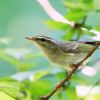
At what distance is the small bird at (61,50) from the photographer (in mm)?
657

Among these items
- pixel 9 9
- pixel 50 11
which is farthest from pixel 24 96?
pixel 9 9

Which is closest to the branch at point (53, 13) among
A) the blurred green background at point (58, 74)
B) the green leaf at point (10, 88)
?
the blurred green background at point (58, 74)

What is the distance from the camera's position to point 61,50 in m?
0.78

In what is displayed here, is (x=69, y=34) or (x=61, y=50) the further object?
(x=61, y=50)

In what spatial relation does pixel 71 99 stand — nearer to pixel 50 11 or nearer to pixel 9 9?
pixel 50 11

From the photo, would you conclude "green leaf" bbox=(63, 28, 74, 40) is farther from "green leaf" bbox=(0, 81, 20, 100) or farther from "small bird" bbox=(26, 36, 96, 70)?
"green leaf" bbox=(0, 81, 20, 100)

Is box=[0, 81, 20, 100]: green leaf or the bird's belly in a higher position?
the bird's belly

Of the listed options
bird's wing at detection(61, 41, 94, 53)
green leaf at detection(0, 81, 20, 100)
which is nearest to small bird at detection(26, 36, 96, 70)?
bird's wing at detection(61, 41, 94, 53)

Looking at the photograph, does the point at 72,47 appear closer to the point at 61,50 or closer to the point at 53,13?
the point at 61,50

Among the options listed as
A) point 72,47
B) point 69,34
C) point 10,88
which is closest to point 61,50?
point 72,47

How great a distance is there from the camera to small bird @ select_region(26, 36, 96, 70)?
0.66 m

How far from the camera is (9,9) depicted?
1.59 m

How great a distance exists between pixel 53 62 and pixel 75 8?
0.46ft

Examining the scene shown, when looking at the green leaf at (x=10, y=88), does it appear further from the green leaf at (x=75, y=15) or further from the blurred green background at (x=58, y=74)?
the green leaf at (x=75, y=15)
